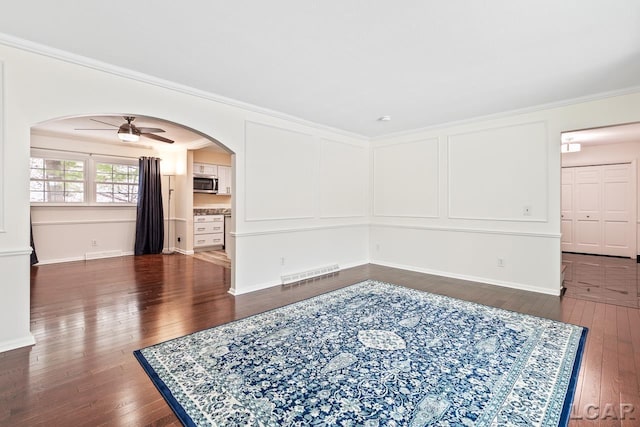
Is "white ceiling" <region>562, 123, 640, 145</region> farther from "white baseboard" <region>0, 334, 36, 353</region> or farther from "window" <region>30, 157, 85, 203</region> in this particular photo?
"window" <region>30, 157, 85, 203</region>

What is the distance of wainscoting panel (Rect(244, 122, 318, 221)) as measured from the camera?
14.1ft

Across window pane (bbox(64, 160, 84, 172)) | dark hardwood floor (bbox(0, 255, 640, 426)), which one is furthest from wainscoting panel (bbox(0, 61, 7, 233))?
window pane (bbox(64, 160, 84, 172))

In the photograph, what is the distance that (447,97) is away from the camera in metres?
3.82

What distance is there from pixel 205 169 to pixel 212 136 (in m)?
4.32

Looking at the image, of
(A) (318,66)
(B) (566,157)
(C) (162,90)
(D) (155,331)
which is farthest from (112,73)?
(B) (566,157)

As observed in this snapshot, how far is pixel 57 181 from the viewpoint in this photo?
6.32 meters

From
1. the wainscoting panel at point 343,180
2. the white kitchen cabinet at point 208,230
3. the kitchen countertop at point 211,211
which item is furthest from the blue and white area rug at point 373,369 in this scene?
the kitchen countertop at point 211,211

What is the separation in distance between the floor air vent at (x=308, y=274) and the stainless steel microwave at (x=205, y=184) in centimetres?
411

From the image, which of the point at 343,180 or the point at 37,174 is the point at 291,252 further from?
the point at 37,174

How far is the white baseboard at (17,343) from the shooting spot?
8.32 feet

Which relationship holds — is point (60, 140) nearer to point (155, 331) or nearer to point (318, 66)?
point (155, 331)

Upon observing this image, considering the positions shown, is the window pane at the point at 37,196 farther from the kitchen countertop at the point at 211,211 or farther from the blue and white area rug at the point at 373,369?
the blue and white area rug at the point at 373,369

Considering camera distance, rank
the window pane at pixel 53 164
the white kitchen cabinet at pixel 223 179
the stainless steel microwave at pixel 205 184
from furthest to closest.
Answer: the white kitchen cabinet at pixel 223 179, the stainless steel microwave at pixel 205 184, the window pane at pixel 53 164

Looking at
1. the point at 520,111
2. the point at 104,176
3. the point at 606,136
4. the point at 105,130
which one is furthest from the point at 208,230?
the point at 606,136
